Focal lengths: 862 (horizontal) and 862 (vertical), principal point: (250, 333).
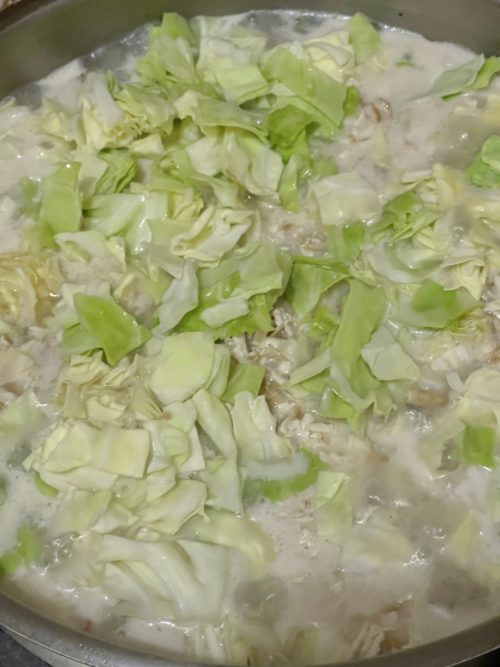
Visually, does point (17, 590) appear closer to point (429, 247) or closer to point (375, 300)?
point (375, 300)

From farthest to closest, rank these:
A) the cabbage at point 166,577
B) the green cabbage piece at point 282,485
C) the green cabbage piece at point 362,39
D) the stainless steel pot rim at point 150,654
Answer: the green cabbage piece at point 362,39, the green cabbage piece at point 282,485, the cabbage at point 166,577, the stainless steel pot rim at point 150,654

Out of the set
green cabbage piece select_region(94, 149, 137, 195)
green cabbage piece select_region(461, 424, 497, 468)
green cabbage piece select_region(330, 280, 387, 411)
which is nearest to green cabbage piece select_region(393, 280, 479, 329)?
green cabbage piece select_region(330, 280, 387, 411)

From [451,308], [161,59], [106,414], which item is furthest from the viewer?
[161,59]

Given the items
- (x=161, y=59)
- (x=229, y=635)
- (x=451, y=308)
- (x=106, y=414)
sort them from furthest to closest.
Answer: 1. (x=161, y=59)
2. (x=451, y=308)
3. (x=106, y=414)
4. (x=229, y=635)

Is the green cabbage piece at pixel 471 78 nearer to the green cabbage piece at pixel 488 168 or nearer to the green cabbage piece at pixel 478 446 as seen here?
the green cabbage piece at pixel 488 168

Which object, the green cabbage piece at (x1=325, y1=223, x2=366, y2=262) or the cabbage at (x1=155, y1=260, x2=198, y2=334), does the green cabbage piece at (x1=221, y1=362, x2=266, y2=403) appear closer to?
the cabbage at (x1=155, y1=260, x2=198, y2=334)

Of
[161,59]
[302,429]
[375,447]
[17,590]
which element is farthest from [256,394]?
[161,59]

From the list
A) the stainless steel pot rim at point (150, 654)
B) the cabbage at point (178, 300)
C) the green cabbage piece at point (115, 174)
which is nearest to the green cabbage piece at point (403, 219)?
the cabbage at point (178, 300)
